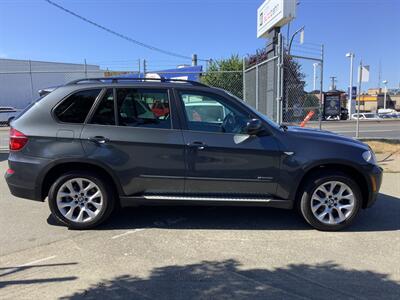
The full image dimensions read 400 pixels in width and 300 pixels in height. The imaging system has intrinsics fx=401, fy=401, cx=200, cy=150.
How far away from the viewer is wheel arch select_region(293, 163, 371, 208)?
4.92 m

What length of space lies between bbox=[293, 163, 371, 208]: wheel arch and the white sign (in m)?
6.69

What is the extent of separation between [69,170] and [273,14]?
8376 mm

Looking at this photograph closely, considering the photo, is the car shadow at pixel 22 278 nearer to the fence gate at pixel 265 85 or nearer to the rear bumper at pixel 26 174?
the rear bumper at pixel 26 174

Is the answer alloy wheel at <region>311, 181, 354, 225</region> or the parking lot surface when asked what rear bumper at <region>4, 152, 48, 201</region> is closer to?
the parking lot surface

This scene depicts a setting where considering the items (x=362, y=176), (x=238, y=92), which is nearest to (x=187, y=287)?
(x=362, y=176)

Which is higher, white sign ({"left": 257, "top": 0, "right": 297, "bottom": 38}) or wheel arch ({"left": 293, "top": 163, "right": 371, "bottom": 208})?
white sign ({"left": 257, "top": 0, "right": 297, "bottom": 38})

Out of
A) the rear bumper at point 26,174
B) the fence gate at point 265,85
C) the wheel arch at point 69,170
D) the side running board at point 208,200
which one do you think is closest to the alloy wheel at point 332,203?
the side running board at point 208,200

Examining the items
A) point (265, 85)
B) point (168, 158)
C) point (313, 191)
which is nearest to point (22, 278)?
point (168, 158)

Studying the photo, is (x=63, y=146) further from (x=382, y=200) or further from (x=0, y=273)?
(x=382, y=200)

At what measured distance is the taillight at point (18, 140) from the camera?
488 centimetres

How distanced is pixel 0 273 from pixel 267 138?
3.18 meters

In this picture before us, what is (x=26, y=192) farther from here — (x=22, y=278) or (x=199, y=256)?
(x=199, y=256)

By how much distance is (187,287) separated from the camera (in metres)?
3.51

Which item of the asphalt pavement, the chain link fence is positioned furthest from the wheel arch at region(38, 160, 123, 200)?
the asphalt pavement
